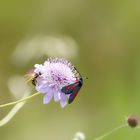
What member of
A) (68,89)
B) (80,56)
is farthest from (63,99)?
(80,56)

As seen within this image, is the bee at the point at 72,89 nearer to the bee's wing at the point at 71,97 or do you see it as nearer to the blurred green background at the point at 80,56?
the bee's wing at the point at 71,97

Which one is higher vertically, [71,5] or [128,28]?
[71,5]

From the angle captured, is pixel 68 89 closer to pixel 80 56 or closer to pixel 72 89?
pixel 72 89

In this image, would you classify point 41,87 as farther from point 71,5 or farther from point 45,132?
point 71,5

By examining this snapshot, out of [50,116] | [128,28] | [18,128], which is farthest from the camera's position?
[128,28]

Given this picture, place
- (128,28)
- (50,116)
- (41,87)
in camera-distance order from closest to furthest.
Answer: (41,87) < (50,116) < (128,28)

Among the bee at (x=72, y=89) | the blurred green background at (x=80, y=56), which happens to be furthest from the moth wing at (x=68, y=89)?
the blurred green background at (x=80, y=56)

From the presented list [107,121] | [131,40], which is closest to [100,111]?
[107,121]
